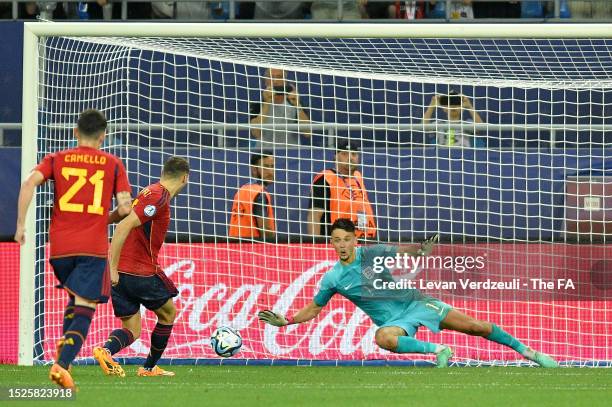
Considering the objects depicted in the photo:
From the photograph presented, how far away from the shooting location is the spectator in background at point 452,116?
1427cm

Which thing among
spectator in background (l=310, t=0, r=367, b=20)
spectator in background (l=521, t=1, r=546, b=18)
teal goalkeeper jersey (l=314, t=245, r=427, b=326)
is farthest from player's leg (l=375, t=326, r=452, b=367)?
spectator in background (l=521, t=1, r=546, b=18)

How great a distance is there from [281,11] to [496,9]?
9.51 feet

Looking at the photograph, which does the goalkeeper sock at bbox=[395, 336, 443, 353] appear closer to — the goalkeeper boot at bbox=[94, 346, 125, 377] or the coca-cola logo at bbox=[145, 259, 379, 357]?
the coca-cola logo at bbox=[145, 259, 379, 357]

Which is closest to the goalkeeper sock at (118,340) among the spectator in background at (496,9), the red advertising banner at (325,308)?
the red advertising banner at (325,308)

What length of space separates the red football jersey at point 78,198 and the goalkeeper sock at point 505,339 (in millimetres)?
4765

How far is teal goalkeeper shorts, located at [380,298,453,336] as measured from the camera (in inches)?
496

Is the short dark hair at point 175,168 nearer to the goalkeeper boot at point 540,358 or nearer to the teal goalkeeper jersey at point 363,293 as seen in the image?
the teal goalkeeper jersey at point 363,293

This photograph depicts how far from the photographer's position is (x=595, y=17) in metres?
17.3

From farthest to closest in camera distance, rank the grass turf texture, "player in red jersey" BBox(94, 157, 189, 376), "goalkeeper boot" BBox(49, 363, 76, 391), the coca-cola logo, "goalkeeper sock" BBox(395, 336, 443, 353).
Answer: the coca-cola logo
"goalkeeper sock" BBox(395, 336, 443, 353)
"player in red jersey" BBox(94, 157, 189, 376)
the grass turf texture
"goalkeeper boot" BBox(49, 363, 76, 391)

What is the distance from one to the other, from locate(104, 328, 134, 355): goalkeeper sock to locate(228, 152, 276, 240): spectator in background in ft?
8.55

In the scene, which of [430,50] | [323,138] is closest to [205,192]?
[323,138]

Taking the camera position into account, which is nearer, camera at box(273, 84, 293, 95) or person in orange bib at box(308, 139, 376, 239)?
person in orange bib at box(308, 139, 376, 239)

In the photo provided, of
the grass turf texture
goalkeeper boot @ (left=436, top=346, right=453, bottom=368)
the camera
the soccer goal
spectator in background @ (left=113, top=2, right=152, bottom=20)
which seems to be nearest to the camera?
the grass turf texture

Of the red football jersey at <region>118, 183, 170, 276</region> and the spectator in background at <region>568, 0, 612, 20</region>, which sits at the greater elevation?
the spectator in background at <region>568, 0, 612, 20</region>
